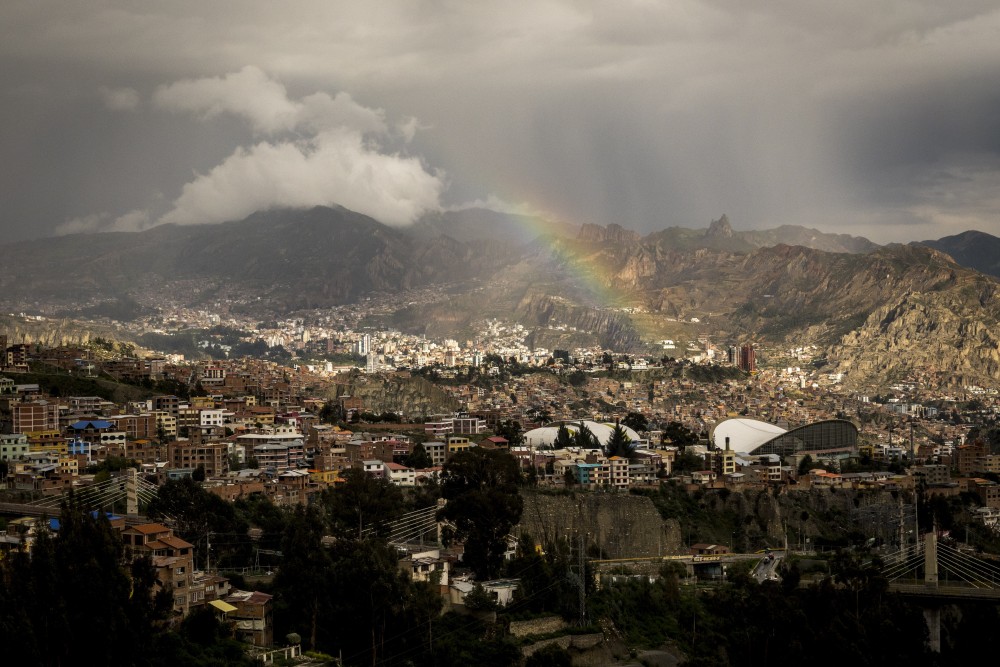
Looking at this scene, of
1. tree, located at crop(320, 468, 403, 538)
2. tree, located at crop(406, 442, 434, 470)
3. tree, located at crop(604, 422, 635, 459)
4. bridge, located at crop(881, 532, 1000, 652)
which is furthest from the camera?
tree, located at crop(604, 422, 635, 459)

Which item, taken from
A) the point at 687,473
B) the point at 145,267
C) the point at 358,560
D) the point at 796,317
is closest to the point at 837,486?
the point at 687,473

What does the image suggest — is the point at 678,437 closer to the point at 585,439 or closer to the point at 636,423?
the point at 585,439

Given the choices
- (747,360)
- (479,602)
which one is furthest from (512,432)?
(747,360)

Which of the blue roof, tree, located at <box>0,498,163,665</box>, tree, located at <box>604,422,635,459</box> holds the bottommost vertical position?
tree, located at <box>0,498,163,665</box>

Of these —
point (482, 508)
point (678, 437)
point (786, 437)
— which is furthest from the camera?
point (786, 437)

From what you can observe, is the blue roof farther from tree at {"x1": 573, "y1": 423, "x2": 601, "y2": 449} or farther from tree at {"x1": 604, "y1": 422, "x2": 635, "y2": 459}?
tree at {"x1": 573, "y1": 423, "x2": 601, "y2": 449}

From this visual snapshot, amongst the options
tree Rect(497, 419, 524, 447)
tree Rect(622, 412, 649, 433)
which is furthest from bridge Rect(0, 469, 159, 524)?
tree Rect(622, 412, 649, 433)

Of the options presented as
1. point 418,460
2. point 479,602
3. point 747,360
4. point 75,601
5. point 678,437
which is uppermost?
point 747,360
